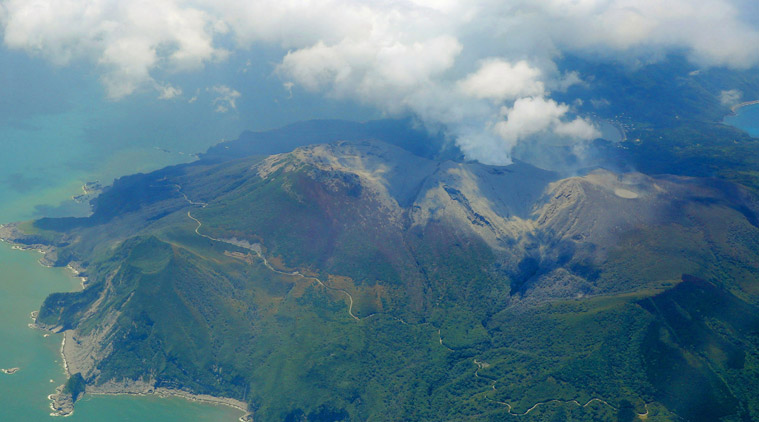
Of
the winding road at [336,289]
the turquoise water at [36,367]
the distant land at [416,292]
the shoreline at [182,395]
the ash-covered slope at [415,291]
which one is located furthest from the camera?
the shoreline at [182,395]

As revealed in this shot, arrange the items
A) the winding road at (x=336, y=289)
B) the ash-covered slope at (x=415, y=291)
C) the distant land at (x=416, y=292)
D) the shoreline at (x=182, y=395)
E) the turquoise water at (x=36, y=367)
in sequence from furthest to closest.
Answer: the shoreline at (x=182, y=395)
the turquoise water at (x=36, y=367)
the ash-covered slope at (x=415, y=291)
the distant land at (x=416, y=292)
the winding road at (x=336, y=289)

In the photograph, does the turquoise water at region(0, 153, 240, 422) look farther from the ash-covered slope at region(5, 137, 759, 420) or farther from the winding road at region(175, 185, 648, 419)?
the winding road at region(175, 185, 648, 419)

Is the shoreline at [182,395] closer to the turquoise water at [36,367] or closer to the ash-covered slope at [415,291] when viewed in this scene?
the turquoise water at [36,367]

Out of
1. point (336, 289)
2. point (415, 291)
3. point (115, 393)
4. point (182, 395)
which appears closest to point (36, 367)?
point (115, 393)

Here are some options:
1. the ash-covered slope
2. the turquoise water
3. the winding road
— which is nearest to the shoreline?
the turquoise water

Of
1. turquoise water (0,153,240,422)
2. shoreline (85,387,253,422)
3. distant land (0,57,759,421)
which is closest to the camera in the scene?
distant land (0,57,759,421)

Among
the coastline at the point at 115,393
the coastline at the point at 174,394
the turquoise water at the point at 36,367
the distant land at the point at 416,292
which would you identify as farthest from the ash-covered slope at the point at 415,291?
the turquoise water at the point at 36,367

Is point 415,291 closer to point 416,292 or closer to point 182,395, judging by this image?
point 416,292

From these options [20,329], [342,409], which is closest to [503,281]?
[342,409]

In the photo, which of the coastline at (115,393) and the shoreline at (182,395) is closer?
the coastline at (115,393)
